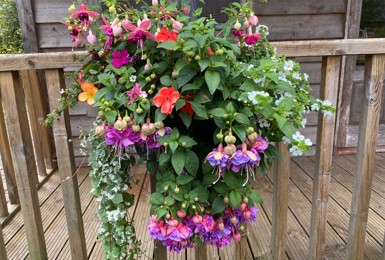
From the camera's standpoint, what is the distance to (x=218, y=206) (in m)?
1.03

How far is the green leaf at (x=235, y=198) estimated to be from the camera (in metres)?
0.99

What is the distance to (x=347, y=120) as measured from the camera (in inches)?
124

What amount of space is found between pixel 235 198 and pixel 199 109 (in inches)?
11.7

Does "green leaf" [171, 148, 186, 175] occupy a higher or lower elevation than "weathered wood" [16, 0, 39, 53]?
lower

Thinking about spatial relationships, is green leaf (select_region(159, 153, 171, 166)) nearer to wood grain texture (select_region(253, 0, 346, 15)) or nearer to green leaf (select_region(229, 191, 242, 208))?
green leaf (select_region(229, 191, 242, 208))

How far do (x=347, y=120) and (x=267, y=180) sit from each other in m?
1.14

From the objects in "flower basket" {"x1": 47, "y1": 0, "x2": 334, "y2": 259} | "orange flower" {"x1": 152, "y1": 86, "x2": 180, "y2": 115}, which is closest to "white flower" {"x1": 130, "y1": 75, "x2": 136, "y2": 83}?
"flower basket" {"x1": 47, "y1": 0, "x2": 334, "y2": 259}

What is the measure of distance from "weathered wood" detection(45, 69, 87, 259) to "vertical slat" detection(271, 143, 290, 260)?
824 millimetres

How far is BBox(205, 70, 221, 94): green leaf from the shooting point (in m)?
0.86

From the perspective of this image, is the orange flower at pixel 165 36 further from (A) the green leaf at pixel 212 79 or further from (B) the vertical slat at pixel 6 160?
(B) the vertical slat at pixel 6 160

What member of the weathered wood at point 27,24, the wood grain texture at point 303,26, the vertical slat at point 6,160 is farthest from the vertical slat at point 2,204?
the wood grain texture at point 303,26

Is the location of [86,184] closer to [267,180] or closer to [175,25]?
[267,180]

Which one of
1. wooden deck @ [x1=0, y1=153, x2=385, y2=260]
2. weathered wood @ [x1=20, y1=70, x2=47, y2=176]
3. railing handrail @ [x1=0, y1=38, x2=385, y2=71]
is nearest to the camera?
railing handrail @ [x1=0, y1=38, x2=385, y2=71]

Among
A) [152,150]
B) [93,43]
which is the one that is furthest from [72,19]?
[152,150]
